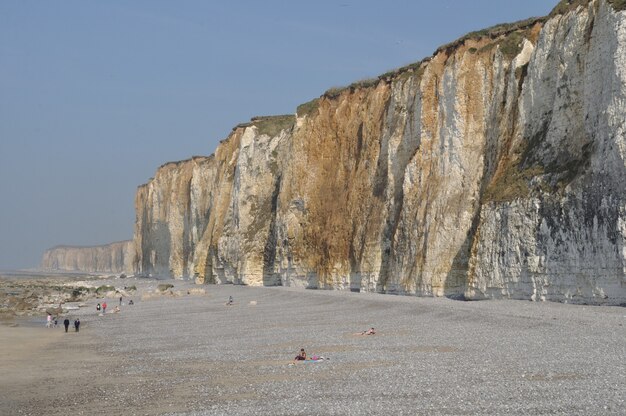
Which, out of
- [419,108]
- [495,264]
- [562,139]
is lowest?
[495,264]

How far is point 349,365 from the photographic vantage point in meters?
14.4

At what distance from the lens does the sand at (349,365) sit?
1056 cm

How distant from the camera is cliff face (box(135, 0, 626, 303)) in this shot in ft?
69.8

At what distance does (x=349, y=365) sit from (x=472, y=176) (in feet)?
59.5

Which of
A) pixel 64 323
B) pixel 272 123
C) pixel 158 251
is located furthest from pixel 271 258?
pixel 158 251

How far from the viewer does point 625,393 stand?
32.0 ft

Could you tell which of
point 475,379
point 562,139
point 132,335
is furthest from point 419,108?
point 475,379

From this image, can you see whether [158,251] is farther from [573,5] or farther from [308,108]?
[573,5]

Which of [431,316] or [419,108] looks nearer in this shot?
[431,316]

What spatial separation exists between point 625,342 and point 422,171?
2050 centimetres

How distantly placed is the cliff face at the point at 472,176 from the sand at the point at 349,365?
2224 millimetres

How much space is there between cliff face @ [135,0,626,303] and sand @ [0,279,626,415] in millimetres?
2224

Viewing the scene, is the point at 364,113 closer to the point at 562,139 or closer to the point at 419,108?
the point at 419,108

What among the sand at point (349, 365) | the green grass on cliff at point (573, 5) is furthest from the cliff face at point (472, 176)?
the sand at point (349, 365)
